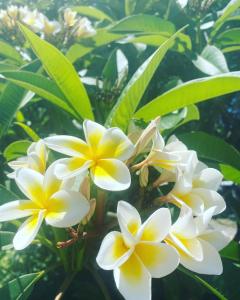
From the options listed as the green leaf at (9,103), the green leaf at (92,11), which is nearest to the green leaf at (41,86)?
the green leaf at (9,103)

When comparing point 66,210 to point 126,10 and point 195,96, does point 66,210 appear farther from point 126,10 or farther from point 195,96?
point 126,10

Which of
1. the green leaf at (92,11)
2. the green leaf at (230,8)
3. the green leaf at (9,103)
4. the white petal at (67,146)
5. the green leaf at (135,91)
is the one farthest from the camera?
the green leaf at (92,11)

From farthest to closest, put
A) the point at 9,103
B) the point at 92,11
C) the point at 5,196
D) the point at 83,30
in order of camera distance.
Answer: the point at 92,11 → the point at 83,30 → the point at 9,103 → the point at 5,196

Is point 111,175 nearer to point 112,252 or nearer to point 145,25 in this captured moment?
point 112,252

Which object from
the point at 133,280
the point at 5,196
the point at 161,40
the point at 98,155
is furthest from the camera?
the point at 161,40

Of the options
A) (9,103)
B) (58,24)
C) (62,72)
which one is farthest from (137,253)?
(58,24)

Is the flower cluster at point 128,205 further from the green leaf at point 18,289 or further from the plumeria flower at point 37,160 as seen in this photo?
the green leaf at point 18,289

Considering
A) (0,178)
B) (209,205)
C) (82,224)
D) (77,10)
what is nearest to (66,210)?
(82,224)
